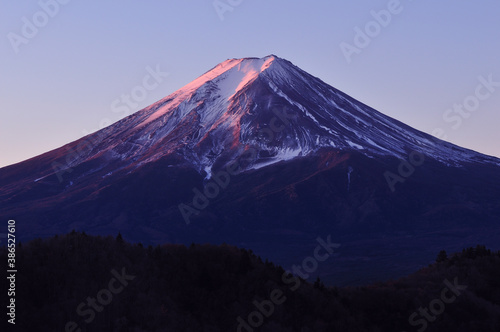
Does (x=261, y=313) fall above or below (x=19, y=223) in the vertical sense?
below

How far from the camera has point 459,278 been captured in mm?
72625

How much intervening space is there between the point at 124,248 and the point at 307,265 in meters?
106

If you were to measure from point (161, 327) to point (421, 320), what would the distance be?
844 inches

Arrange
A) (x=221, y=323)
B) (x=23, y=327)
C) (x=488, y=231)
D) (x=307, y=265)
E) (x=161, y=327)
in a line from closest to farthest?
(x=23, y=327) → (x=161, y=327) → (x=221, y=323) → (x=307, y=265) → (x=488, y=231)

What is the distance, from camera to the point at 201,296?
61.7 meters

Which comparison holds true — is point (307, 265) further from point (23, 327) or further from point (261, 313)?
point (23, 327)

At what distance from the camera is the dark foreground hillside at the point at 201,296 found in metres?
54.9

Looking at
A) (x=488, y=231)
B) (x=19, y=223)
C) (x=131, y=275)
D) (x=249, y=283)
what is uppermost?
(x=19, y=223)

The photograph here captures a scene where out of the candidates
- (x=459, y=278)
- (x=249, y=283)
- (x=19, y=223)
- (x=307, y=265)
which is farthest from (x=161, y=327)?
(x=19, y=223)

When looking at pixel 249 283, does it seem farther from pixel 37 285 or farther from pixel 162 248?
pixel 37 285

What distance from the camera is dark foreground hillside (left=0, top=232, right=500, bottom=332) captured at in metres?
54.9

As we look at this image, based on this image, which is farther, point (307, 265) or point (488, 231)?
point (488, 231)

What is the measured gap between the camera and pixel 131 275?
199 ft

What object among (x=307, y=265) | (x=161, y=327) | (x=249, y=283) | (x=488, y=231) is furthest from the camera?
(x=488, y=231)
